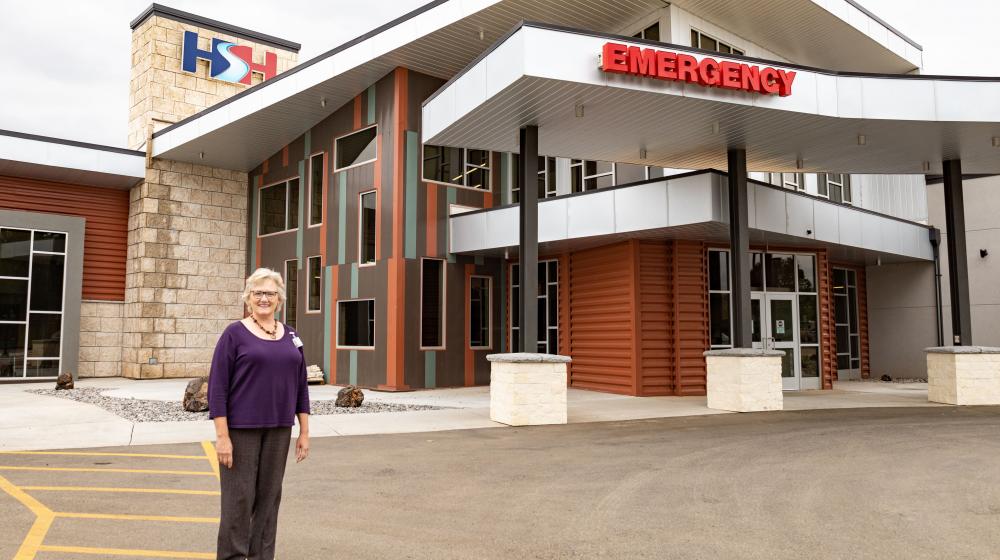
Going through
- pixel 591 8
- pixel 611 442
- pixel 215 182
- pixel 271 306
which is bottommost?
pixel 611 442

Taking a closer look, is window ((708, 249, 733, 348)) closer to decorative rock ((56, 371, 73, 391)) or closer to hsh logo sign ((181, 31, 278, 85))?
decorative rock ((56, 371, 73, 391))

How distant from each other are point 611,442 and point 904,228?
14.3 metres

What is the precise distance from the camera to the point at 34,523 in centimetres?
537

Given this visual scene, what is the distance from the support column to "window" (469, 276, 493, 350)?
6913mm

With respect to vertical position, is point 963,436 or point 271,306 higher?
point 271,306

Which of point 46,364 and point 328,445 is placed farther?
point 46,364

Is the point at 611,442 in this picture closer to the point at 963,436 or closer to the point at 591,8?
the point at 963,436

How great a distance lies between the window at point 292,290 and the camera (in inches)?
843

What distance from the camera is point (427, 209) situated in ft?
59.6

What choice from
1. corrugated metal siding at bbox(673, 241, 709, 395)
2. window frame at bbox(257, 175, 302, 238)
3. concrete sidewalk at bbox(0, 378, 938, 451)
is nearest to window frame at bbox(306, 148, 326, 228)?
window frame at bbox(257, 175, 302, 238)

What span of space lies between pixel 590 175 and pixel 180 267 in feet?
44.6

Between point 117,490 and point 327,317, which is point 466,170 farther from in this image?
point 117,490

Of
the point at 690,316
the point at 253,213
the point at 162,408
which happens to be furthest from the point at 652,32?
the point at 253,213

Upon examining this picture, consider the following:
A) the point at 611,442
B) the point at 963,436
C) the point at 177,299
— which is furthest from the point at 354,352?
the point at 963,436
